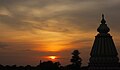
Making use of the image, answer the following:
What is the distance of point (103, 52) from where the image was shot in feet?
122

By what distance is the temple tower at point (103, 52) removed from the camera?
36.7m

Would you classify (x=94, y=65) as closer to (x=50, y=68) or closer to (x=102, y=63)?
(x=102, y=63)

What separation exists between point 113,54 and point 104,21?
3.34 metres

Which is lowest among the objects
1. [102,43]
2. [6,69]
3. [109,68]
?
[109,68]

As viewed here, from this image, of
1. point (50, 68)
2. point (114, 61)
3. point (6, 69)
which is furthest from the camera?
point (6, 69)

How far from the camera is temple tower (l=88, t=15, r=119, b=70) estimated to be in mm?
36719

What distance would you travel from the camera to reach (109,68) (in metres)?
36.6

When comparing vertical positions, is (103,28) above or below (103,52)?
above

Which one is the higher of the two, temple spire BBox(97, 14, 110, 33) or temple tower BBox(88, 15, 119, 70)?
temple spire BBox(97, 14, 110, 33)

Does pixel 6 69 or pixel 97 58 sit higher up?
pixel 6 69

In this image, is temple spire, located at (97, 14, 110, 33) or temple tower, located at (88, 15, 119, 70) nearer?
temple tower, located at (88, 15, 119, 70)

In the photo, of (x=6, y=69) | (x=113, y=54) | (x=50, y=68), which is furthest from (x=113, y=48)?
(x=6, y=69)

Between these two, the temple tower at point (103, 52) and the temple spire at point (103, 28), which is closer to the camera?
the temple tower at point (103, 52)

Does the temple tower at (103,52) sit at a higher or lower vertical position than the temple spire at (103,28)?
lower
